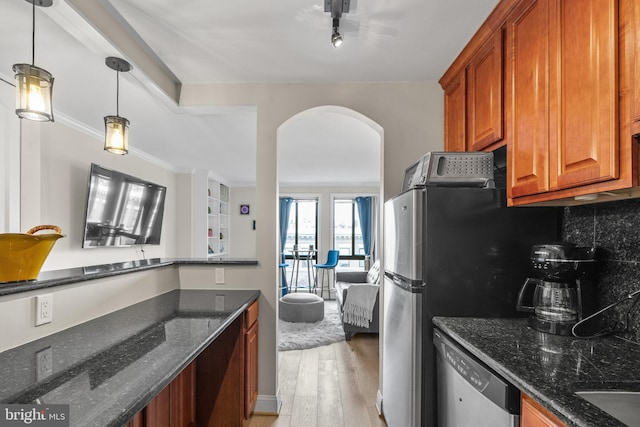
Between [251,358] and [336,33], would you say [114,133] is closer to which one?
[336,33]

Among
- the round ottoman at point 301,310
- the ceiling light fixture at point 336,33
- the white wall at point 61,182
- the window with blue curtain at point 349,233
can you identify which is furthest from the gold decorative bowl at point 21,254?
the window with blue curtain at point 349,233

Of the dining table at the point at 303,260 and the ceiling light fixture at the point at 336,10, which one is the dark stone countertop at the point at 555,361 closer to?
the ceiling light fixture at the point at 336,10

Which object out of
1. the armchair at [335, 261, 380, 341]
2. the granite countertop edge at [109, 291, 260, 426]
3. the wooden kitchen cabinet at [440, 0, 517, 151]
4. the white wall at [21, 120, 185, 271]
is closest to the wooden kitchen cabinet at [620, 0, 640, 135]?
the wooden kitchen cabinet at [440, 0, 517, 151]

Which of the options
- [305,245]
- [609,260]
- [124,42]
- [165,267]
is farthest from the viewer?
[305,245]

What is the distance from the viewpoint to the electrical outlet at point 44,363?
1.03 m

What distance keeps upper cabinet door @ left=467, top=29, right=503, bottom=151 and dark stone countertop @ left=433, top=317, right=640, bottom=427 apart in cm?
97

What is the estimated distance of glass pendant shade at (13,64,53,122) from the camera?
1.38 m

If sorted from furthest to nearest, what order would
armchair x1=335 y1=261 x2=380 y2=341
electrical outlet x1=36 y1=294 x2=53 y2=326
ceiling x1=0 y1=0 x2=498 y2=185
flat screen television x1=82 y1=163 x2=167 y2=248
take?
armchair x1=335 y1=261 x2=380 y2=341 → flat screen television x1=82 y1=163 x2=167 y2=248 → ceiling x1=0 y1=0 x2=498 y2=185 → electrical outlet x1=36 y1=294 x2=53 y2=326

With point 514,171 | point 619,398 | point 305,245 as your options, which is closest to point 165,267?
point 514,171

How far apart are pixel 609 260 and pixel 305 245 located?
21.5ft

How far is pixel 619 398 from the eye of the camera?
98 centimetres

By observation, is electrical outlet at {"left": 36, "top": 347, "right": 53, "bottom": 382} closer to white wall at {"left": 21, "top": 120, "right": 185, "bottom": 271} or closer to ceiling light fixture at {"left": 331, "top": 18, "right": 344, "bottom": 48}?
ceiling light fixture at {"left": 331, "top": 18, "right": 344, "bottom": 48}

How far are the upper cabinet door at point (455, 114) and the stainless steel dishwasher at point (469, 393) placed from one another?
1.26 metres

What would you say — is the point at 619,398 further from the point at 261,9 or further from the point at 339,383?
the point at 339,383
